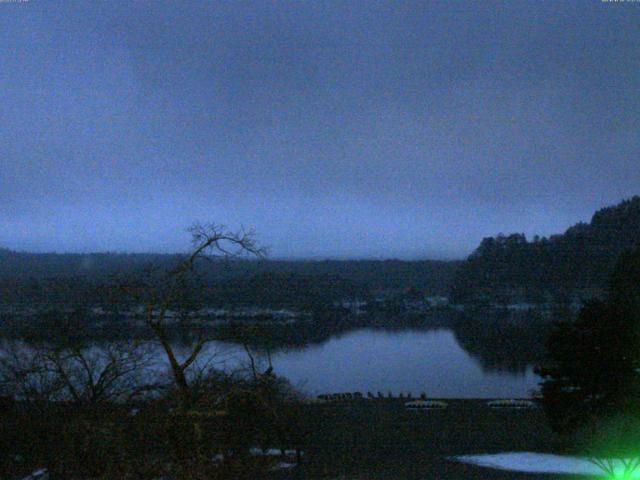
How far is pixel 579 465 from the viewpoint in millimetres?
10109

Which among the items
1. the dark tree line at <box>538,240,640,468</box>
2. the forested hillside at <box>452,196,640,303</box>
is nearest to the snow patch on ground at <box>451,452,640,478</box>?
the dark tree line at <box>538,240,640,468</box>

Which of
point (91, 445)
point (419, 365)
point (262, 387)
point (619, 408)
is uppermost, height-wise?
point (262, 387)

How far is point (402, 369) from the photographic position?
1046 inches

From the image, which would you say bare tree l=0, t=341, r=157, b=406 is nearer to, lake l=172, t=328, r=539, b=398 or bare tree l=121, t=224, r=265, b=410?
bare tree l=121, t=224, r=265, b=410

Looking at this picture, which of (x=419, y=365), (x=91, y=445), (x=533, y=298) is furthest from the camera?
(x=533, y=298)

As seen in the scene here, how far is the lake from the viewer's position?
21906 millimetres

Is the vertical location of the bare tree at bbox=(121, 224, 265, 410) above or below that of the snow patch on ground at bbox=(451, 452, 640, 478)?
→ above

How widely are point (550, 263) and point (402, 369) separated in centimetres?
1598

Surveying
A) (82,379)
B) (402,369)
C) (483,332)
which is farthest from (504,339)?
(82,379)

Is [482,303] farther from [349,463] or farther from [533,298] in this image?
[349,463]

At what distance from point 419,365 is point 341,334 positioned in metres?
6.24

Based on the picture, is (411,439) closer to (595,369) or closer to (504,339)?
(595,369)

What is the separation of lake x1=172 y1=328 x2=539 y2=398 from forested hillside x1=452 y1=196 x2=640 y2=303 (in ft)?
21.7

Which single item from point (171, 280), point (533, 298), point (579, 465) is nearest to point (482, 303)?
point (533, 298)
